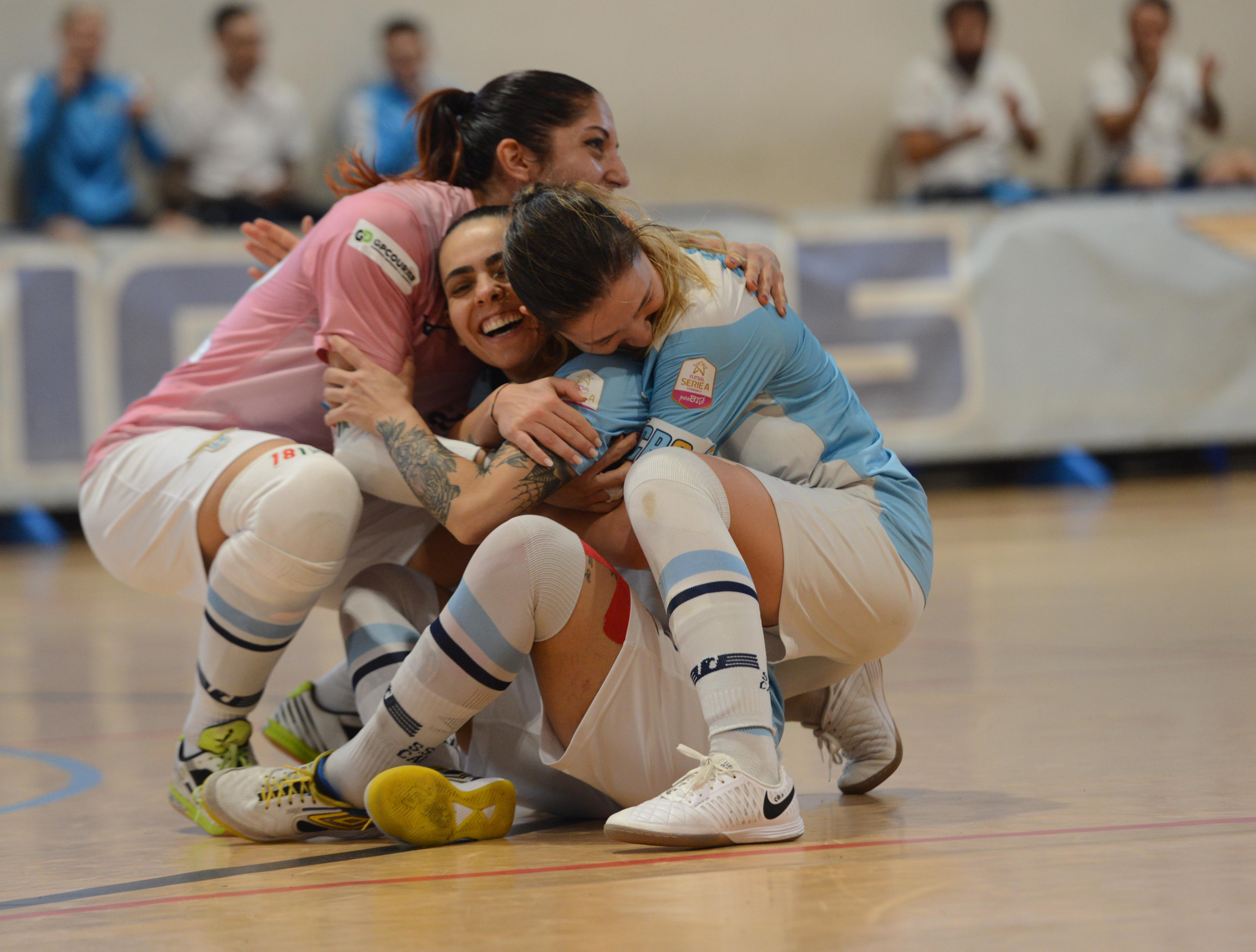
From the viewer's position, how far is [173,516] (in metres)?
2.95

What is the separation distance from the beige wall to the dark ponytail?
7.51 m

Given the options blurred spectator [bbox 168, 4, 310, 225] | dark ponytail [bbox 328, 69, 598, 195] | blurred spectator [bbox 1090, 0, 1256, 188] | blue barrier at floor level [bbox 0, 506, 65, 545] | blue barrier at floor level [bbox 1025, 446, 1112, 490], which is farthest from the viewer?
blurred spectator [bbox 1090, 0, 1256, 188]

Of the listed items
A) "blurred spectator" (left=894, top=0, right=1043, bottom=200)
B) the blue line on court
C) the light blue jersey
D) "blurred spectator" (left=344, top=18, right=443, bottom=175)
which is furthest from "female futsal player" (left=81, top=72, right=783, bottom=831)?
"blurred spectator" (left=894, top=0, right=1043, bottom=200)

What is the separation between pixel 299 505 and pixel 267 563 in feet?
0.42

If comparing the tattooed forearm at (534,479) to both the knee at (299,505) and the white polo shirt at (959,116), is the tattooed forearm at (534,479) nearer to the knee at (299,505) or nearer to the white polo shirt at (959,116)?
the knee at (299,505)

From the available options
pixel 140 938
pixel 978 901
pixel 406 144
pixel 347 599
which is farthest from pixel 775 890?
pixel 406 144

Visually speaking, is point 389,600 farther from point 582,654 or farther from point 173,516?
point 582,654

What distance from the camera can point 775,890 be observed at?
2061 mm

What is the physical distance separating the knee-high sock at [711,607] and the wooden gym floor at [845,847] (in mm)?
191

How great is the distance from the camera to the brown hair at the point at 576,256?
2.45 meters

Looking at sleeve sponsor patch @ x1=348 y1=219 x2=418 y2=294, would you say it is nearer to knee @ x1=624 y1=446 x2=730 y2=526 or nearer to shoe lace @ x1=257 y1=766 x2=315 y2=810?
knee @ x1=624 y1=446 x2=730 y2=526

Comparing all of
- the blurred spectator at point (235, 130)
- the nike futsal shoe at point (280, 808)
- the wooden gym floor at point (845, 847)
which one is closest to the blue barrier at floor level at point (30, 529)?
the blurred spectator at point (235, 130)

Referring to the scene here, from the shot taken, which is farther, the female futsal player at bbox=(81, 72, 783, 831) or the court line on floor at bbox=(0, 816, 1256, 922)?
the female futsal player at bbox=(81, 72, 783, 831)

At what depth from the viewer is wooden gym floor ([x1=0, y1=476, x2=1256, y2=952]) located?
1.92 metres
